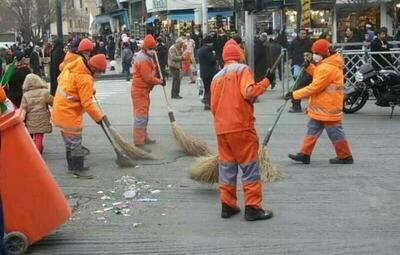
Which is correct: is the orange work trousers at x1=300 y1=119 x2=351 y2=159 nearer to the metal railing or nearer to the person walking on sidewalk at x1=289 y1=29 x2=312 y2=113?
the metal railing

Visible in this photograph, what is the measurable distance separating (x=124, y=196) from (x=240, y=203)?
4.41 feet

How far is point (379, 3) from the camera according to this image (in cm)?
3512

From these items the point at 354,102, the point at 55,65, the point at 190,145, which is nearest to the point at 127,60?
the point at 55,65

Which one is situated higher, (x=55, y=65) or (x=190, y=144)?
(x=55, y=65)

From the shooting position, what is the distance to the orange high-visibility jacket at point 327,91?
8398 mm

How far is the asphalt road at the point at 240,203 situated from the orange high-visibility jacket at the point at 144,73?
1.02 metres

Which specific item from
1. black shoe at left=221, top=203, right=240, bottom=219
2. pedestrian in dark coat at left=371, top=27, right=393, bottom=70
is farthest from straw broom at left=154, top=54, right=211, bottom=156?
pedestrian in dark coat at left=371, top=27, right=393, bottom=70

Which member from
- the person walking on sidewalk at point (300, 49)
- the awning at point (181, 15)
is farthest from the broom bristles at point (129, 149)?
the awning at point (181, 15)

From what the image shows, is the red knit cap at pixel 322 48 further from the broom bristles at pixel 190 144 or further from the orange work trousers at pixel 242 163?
the orange work trousers at pixel 242 163

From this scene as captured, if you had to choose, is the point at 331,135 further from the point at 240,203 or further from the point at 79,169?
the point at 79,169

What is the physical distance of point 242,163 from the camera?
614 centimetres

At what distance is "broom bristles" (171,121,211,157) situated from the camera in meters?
9.39

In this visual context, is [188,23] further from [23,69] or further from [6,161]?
[6,161]

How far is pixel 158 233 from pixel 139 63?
482cm
